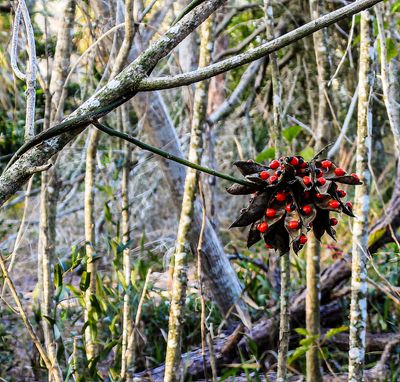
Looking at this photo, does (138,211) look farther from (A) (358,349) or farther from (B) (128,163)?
(A) (358,349)

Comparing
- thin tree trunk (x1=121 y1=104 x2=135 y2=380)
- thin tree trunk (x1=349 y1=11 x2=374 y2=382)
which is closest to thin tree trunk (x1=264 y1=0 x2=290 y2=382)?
thin tree trunk (x1=349 y1=11 x2=374 y2=382)

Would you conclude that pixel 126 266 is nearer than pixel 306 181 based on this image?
No

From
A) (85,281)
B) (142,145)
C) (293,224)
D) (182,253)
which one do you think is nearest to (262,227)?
(293,224)

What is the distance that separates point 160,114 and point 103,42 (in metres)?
0.48

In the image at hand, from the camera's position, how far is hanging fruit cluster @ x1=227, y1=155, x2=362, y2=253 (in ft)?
2.73

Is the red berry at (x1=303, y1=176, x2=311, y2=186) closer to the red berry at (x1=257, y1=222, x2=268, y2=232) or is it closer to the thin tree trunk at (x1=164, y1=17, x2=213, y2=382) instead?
the red berry at (x1=257, y1=222, x2=268, y2=232)

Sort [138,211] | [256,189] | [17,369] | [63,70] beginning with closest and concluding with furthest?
[256,189] → [63,70] → [17,369] → [138,211]

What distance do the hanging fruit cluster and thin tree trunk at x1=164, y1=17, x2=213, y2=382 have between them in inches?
41.0

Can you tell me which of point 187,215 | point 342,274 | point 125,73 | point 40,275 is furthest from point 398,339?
point 125,73

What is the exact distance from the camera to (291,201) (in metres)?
0.84

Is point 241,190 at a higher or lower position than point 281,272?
higher

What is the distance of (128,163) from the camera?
252 cm

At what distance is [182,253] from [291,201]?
1.13 metres

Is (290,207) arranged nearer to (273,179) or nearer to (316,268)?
(273,179)
